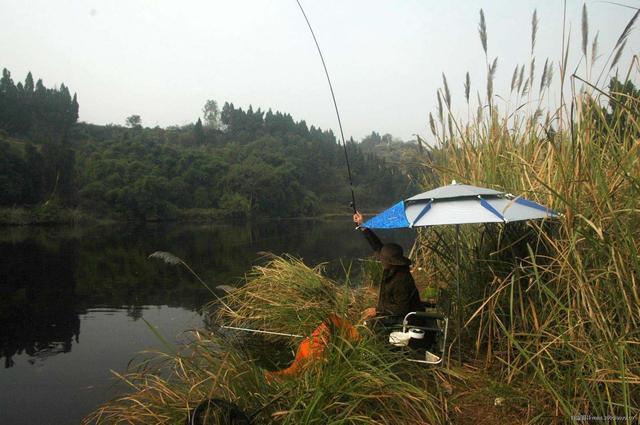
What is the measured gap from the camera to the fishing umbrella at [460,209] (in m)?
3.11

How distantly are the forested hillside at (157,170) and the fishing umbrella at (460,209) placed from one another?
35.1m

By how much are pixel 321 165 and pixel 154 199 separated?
45265 millimetres

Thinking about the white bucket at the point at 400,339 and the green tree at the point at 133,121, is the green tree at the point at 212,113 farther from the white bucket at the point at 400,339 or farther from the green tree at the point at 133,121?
the white bucket at the point at 400,339

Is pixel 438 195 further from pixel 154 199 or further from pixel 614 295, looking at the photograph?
pixel 154 199

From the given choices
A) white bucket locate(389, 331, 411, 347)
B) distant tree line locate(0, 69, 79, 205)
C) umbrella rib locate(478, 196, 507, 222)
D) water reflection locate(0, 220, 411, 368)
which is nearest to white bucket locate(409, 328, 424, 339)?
white bucket locate(389, 331, 411, 347)

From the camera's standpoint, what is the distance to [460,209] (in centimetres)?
338

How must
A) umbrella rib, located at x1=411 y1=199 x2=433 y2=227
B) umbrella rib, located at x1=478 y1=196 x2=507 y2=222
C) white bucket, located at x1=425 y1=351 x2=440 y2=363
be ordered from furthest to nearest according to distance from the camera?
white bucket, located at x1=425 y1=351 x2=440 y2=363 < umbrella rib, located at x1=411 y1=199 x2=433 y2=227 < umbrella rib, located at x1=478 y1=196 x2=507 y2=222

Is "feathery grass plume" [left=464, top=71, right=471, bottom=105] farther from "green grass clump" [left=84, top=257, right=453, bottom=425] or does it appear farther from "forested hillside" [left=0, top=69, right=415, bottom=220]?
Result: "forested hillside" [left=0, top=69, right=415, bottom=220]

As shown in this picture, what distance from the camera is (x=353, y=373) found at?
296 cm

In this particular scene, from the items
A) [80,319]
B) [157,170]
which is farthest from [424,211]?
[157,170]

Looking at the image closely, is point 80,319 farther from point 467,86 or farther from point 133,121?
point 133,121

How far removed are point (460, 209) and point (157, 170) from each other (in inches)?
2850

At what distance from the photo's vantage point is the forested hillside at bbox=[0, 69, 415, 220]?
53219 millimetres

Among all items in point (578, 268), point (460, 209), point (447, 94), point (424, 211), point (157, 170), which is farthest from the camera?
point (157, 170)
